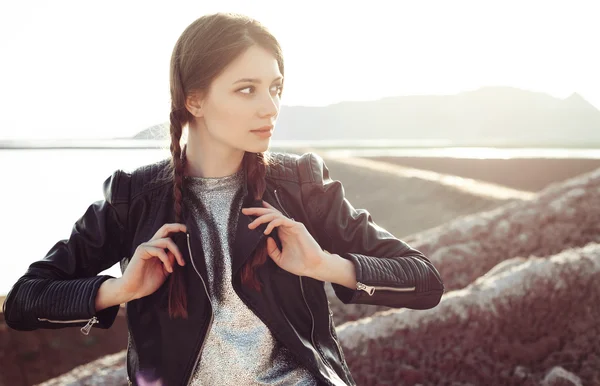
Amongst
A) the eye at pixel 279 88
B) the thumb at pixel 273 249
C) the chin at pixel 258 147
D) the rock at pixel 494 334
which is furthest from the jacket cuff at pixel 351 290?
the rock at pixel 494 334

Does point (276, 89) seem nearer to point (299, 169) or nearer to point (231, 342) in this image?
point (299, 169)

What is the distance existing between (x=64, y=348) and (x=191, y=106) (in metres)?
2.30

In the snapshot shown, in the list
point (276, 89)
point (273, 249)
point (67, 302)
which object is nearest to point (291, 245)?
point (273, 249)

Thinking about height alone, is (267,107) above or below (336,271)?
above

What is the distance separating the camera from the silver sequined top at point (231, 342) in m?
1.50

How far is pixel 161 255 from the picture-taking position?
1408 millimetres

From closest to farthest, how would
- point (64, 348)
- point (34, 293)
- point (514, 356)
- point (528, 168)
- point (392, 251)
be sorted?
point (34, 293)
point (392, 251)
point (514, 356)
point (64, 348)
point (528, 168)

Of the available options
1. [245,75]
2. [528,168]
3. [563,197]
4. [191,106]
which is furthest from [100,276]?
[528,168]

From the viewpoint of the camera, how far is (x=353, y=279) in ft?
5.01

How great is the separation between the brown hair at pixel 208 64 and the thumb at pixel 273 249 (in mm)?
21

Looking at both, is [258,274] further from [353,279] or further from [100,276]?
[100,276]

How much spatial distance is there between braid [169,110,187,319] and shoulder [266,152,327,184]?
24 cm

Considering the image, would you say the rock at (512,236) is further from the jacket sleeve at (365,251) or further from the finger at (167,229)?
the finger at (167,229)

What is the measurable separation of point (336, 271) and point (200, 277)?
0.33 metres
